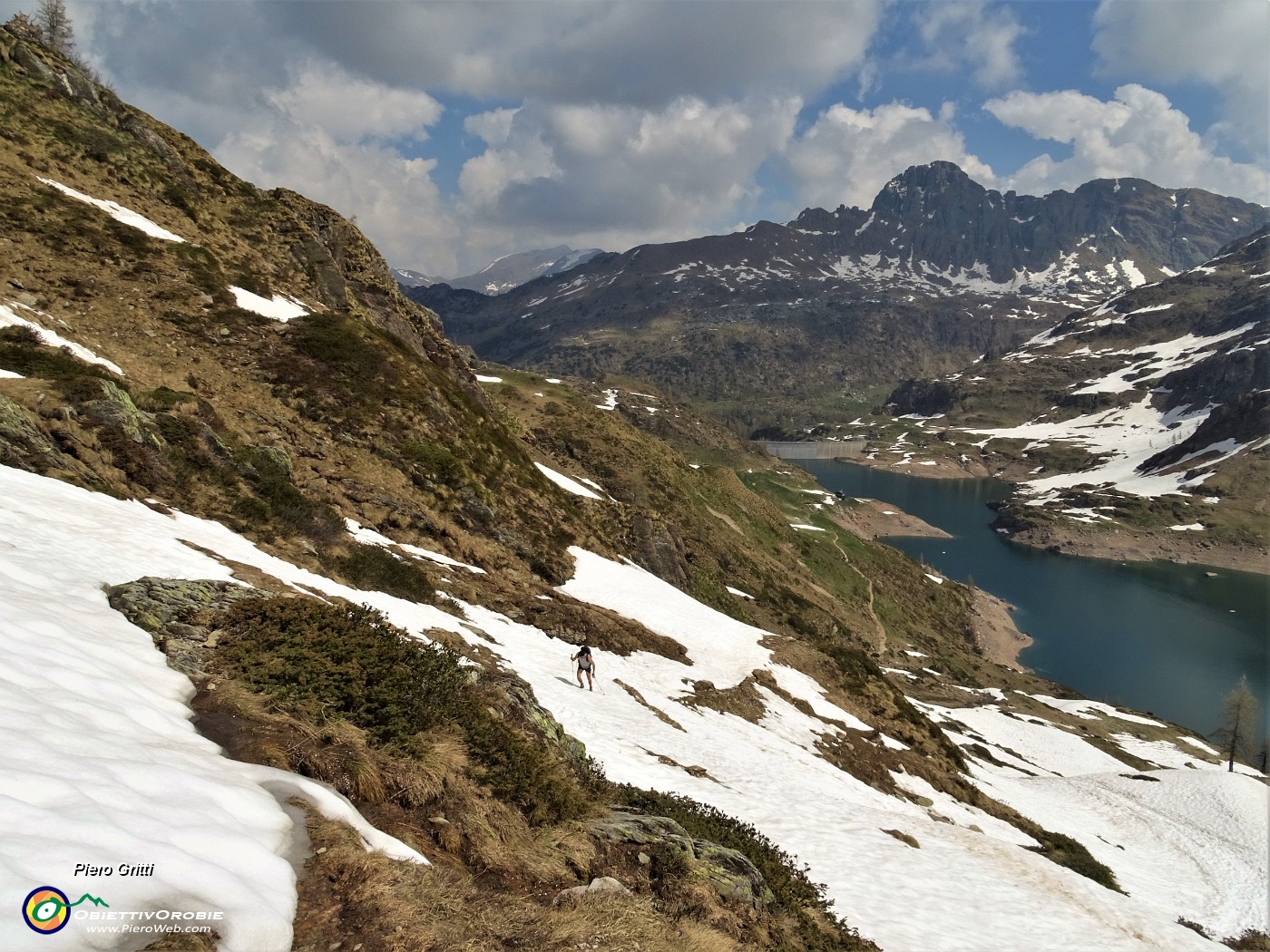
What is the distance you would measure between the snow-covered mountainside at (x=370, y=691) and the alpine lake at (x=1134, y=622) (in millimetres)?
68552

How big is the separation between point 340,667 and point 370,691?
0.66 m

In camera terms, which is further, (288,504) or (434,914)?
(288,504)

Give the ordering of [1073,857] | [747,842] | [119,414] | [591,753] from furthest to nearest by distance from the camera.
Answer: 1. [1073,857]
2. [119,414]
3. [591,753]
4. [747,842]

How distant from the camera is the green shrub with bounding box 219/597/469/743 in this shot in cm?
933

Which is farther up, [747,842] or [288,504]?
[288,504]

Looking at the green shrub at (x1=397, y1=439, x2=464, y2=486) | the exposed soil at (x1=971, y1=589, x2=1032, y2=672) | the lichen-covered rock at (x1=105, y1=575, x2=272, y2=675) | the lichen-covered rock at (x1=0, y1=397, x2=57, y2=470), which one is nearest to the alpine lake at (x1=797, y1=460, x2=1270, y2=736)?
the exposed soil at (x1=971, y1=589, x2=1032, y2=672)

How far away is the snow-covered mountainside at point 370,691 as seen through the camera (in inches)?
244

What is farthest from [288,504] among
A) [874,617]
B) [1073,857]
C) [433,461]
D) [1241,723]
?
[1241,723]

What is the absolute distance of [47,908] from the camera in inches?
170

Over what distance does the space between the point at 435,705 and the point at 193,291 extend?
33627 millimetres

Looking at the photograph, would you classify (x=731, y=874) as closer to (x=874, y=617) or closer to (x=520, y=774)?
(x=520, y=774)

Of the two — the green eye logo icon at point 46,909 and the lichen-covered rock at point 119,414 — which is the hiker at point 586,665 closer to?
the lichen-covered rock at point 119,414

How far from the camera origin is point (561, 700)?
1978 cm

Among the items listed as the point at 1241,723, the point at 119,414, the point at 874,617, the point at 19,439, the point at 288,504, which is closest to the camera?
the point at 19,439
